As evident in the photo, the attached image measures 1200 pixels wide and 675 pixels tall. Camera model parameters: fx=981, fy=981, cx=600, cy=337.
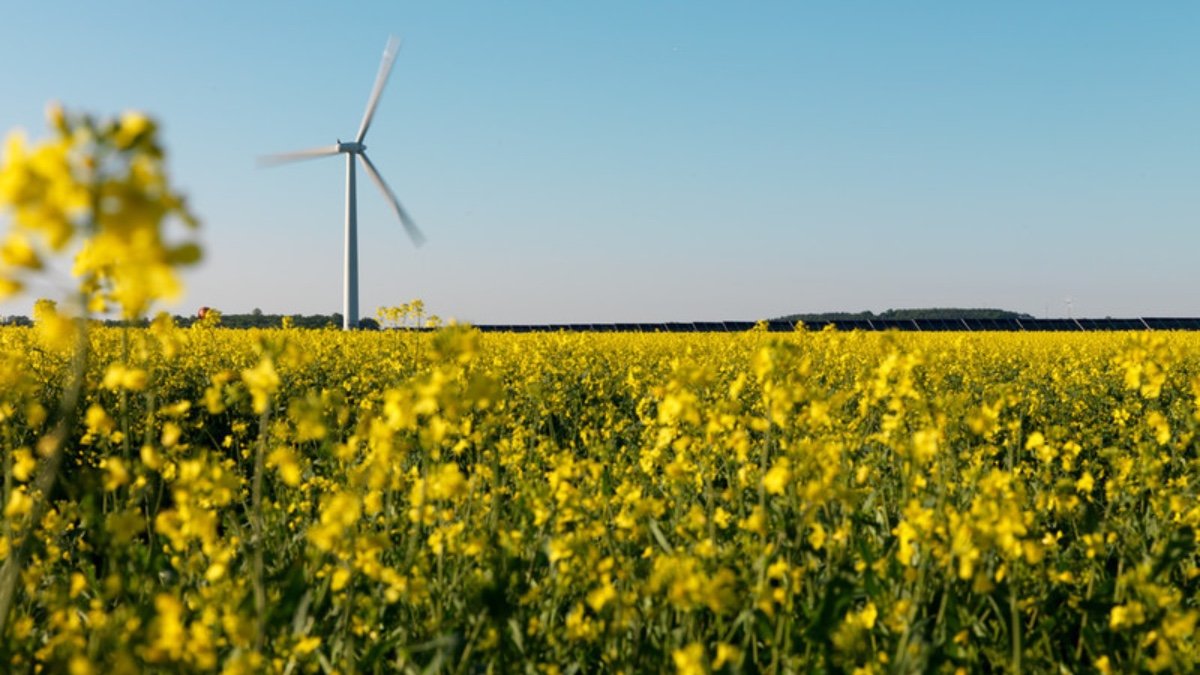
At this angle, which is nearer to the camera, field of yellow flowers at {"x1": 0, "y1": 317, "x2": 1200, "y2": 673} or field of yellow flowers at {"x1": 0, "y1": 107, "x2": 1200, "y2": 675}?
field of yellow flowers at {"x1": 0, "y1": 107, "x2": 1200, "y2": 675}

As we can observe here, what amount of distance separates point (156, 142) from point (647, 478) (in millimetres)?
5000

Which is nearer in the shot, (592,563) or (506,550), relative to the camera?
(592,563)

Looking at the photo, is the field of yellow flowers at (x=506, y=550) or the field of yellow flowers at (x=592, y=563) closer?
the field of yellow flowers at (x=506, y=550)

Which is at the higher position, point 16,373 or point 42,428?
point 16,373

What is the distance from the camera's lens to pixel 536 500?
10.7ft

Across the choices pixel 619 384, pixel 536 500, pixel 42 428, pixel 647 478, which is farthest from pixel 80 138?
pixel 619 384

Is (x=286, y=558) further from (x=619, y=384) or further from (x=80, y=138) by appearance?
(x=619, y=384)

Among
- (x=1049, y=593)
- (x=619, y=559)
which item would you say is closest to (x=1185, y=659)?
(x=1049, y=593)

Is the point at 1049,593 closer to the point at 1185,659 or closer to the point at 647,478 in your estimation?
the point at 1185,659

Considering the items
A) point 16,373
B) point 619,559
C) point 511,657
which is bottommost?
point 511,657

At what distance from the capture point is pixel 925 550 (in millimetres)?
2850

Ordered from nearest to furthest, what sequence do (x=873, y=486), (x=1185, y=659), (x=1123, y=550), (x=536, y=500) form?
(x=1185, y=659) → (x=536, y=500) → (x=1123, y=550) → (x=873, y=486)

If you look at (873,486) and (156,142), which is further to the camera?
(873,486)

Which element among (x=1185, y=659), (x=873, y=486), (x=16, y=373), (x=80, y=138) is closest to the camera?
(x=80, y=138)
